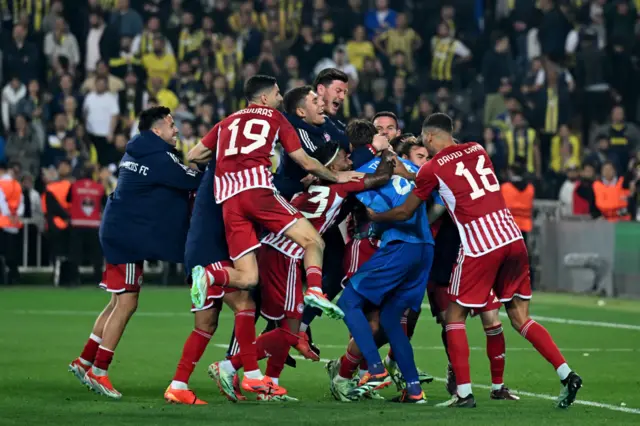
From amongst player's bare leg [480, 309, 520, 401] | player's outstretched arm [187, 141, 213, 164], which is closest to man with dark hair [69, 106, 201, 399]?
player's outstretched arm [187, 141, 213, 164]

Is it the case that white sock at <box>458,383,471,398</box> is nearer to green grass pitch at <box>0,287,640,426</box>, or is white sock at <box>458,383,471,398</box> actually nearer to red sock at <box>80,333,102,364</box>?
green grass pitch at <box>0,287,640,426</box>

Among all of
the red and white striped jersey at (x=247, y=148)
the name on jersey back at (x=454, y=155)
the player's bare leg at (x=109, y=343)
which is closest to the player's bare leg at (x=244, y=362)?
the red and white striped jersey at (x=247, y=148)

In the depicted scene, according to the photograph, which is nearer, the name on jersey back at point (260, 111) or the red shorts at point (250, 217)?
the red shorts at point (250, 217)

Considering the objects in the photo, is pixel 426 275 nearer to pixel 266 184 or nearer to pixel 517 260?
pixel 517 260

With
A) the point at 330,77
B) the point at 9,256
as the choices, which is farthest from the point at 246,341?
the point at 9,256

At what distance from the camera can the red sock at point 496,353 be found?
1081cm

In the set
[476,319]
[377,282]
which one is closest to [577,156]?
[476,319]

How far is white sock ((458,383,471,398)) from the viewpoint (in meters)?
10.0

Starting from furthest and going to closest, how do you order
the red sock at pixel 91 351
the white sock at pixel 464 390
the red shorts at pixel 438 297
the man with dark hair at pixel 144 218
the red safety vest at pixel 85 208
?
the red safety vest at pixel 85 208, the red sock at pixel 91 351, the red shorts at pixel 438 297, the man with dark hair at pixel 144 218, the white sock at pixel 464 390

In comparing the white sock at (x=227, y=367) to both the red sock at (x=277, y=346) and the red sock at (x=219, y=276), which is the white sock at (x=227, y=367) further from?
the red sock at (x=219, y=276)

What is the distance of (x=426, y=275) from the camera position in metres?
10.7

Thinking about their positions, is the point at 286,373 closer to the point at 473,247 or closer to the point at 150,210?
the point at 150,210

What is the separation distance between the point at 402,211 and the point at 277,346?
4.69 ft

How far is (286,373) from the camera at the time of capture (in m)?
12.6
